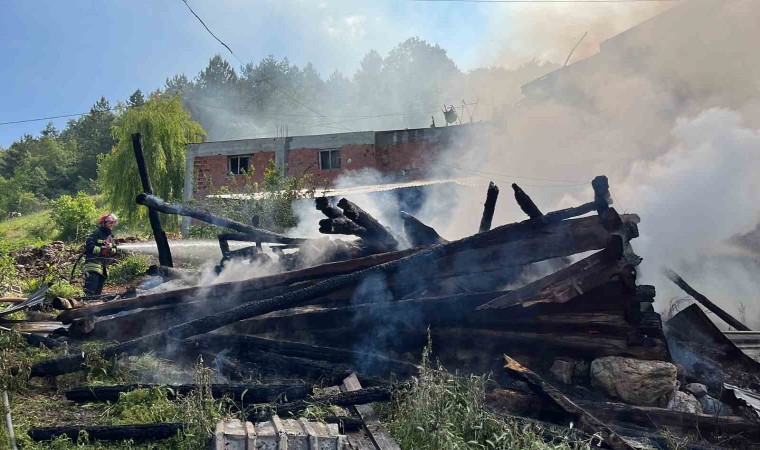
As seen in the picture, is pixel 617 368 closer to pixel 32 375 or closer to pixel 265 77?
pixel 32 375

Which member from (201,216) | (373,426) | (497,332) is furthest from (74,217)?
(373,426)

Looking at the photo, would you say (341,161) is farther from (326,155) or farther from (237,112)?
(237,112)

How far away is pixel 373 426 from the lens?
14.5ft

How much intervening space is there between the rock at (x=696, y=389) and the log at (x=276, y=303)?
2.17 meters

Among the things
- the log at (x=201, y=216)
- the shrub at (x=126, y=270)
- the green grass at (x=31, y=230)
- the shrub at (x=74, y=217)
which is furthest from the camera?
the green grass at (x=31, y=230)

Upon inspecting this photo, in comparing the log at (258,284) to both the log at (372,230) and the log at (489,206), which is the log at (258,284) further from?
the log at (489,206)

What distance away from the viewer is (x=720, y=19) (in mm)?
19812

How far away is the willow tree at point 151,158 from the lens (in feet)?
88.6

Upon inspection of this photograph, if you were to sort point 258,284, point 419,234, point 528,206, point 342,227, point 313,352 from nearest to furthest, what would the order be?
point 313,352
point 528,206
point 258,284
point 342,227
point 419,234

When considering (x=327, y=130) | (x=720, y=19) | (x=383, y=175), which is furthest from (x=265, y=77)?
(x=720, y=19)

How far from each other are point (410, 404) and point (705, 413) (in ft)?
9.90

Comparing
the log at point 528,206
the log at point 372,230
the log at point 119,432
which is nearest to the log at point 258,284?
the log at point 372,230

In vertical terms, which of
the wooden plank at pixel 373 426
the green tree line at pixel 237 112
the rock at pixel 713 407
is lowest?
the rock at pixel 713 407

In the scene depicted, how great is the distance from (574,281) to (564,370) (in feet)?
2.94
